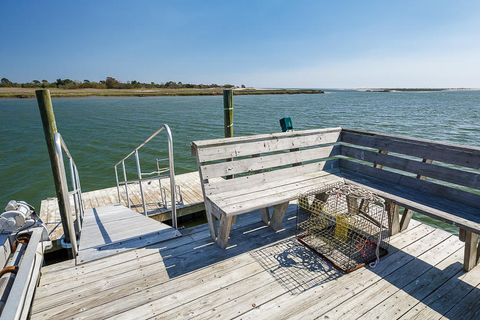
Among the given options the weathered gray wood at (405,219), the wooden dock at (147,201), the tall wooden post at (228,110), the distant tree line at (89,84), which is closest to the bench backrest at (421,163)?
the weathered gray wood at (405,219)

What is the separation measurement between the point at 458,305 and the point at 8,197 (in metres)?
10.1

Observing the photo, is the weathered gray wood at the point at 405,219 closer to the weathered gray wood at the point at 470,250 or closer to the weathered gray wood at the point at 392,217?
the weathered gray wood at the point at 392,217

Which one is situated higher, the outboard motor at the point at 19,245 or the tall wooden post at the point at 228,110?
the tall wooden post at the point at 228,110

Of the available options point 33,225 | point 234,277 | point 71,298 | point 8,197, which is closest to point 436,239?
point 234,277

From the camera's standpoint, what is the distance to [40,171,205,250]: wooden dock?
489cm

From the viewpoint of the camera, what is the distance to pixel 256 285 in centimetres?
228

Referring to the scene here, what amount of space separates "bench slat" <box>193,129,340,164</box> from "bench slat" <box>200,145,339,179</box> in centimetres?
8

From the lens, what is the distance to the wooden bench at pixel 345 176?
2.58 meters

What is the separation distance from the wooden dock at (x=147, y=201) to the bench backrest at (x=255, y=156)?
2.31m

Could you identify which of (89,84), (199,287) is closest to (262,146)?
(199,287)

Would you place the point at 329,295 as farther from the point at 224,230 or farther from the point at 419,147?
the point at 419,147

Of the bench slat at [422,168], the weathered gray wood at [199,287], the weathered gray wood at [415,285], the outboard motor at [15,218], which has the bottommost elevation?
the weathered gray wood at [415,285]

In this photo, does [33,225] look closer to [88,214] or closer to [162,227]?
[162,227]

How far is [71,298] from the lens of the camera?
2154 millimetres
